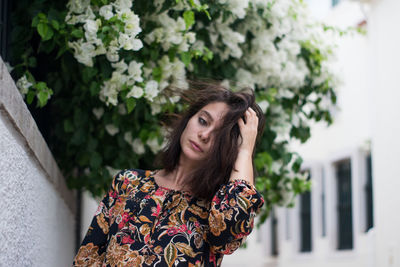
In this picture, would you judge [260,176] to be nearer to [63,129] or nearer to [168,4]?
[63,129]

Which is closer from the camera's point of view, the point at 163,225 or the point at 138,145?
the point at 163,225

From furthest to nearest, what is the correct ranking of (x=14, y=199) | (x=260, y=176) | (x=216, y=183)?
(x=260, y=176) → (x=216, y=183) → (x=14, y=199)

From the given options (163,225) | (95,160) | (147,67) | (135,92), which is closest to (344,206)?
(95,160)

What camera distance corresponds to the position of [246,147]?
3037 mm

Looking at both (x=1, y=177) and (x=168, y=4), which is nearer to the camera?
(x=1, y=177)

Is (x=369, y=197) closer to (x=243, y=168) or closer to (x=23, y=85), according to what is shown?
(x=23, y=85)

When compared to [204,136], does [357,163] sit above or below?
above

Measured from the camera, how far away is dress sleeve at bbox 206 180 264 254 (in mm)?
2746

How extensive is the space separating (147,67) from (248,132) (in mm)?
1180

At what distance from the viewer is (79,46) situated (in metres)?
3.62

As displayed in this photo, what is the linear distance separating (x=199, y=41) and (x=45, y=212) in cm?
148

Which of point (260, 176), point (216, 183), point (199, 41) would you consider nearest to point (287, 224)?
point (260, 176)

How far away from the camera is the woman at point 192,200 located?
280 cm

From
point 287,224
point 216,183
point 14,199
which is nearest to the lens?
point 14,199
